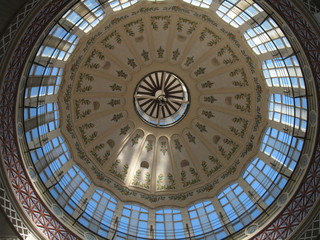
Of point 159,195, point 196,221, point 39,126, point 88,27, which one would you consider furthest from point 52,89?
point 196,221

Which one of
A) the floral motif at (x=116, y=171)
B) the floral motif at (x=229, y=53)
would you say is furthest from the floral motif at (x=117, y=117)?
the floral motif at (x=229, y=53)

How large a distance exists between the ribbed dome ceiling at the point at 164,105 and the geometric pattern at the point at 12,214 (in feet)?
27.6

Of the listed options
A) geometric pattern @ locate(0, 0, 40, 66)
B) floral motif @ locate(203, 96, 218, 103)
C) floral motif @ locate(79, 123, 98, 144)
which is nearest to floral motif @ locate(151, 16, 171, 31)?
A: floral motif @ locate(203, 96, 218, 103)

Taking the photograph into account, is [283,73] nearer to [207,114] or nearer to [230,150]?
[230,150]

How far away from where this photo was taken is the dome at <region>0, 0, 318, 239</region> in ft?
59.8

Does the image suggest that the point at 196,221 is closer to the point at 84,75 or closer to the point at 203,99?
the point at 203,99

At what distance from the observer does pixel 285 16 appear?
49.4ft

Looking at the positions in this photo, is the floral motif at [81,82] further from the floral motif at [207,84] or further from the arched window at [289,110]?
the arched window at [289,110]

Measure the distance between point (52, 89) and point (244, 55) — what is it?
43.3 feet

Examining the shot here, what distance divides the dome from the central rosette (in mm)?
→ 106

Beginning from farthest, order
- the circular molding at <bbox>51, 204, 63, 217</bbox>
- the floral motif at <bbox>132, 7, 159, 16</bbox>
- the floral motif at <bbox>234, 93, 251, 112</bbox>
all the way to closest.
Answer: the floral motif at <bbox>234, 93, 251, 112</bbox>
the floral motif at <bbox>132, 7, 159, 16</bbox>
the circular molding at <bbox>51, 204, 63, 217</bbox>

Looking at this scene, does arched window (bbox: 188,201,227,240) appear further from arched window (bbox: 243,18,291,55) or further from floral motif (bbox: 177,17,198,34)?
floral motif (bbox: 177,17,198,34)

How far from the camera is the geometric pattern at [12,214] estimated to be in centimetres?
1509

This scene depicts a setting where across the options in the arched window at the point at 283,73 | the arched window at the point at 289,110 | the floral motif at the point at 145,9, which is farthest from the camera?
the floral motif at the point at 145,9
